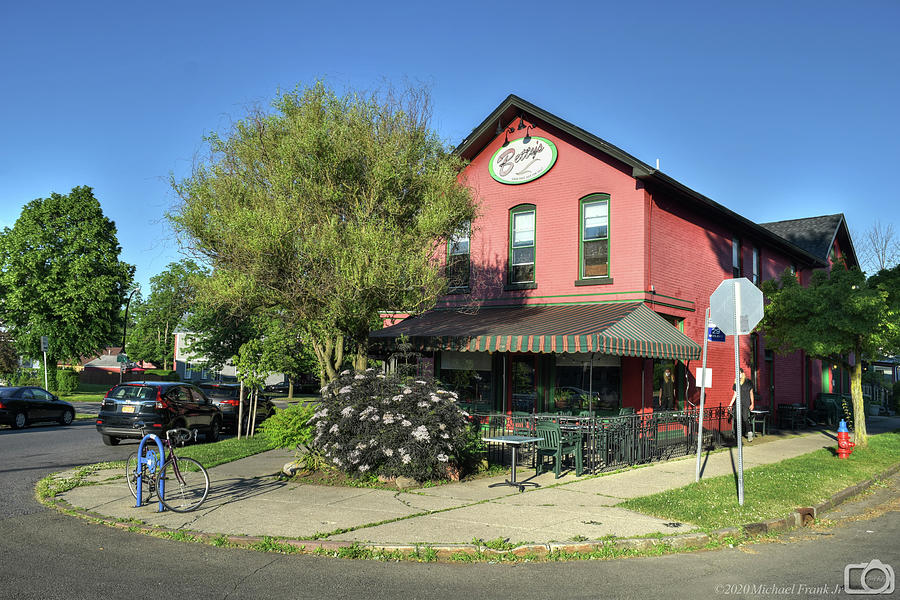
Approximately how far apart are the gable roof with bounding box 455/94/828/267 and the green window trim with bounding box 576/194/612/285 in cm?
117

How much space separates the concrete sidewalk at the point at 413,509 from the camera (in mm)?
7461

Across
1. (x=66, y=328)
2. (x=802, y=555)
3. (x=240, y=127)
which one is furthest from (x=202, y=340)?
(x=802, y=555)

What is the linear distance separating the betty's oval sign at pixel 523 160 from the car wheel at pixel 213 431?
10.3 m

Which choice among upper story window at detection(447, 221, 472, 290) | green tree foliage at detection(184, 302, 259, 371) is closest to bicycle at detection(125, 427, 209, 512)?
upper story window at detection(447, 221, 472, 290)

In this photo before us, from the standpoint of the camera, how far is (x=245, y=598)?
5.46 m

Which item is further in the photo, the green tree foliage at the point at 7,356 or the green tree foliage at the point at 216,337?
the green tree foliage at the point at 216,337

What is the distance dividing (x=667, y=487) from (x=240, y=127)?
9644 millimetres

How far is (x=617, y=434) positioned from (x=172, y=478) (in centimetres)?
786

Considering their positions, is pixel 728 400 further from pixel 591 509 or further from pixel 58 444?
pixel 58 444

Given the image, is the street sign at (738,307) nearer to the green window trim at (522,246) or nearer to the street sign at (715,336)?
the street sign at (715,336)

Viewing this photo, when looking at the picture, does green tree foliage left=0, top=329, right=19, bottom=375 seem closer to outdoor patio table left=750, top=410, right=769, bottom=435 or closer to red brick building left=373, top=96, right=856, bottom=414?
red brick building left=373, top=96, right=856, bottom=414

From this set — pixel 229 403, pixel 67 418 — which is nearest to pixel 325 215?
pixel 229 403

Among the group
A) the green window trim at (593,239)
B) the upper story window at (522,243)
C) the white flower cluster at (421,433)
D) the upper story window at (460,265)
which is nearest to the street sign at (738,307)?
the white flower cluster at (421,433)

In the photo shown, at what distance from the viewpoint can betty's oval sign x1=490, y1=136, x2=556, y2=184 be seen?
17.4 metres
